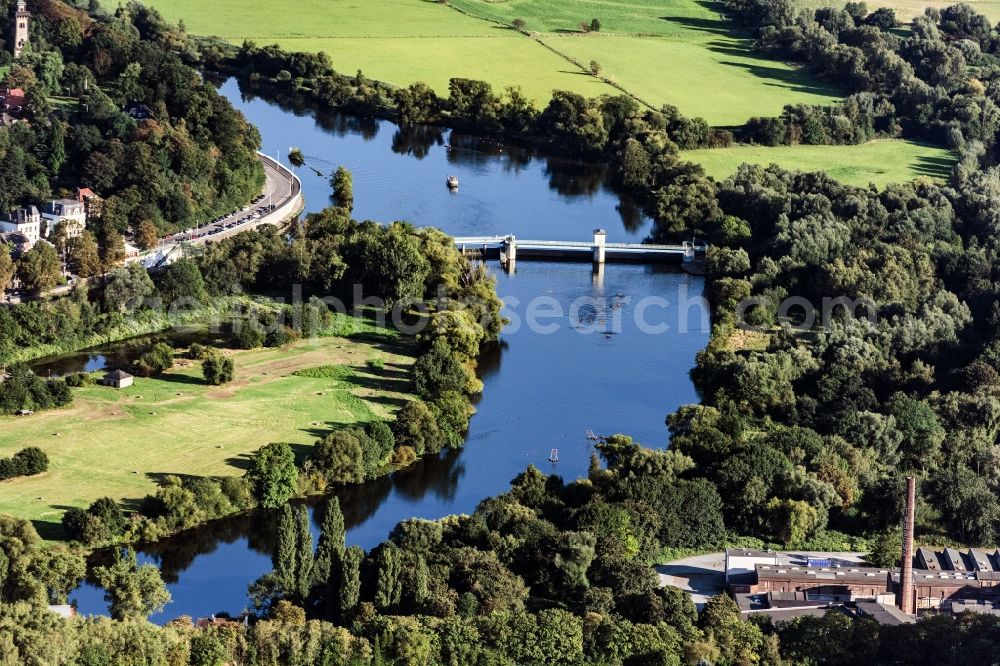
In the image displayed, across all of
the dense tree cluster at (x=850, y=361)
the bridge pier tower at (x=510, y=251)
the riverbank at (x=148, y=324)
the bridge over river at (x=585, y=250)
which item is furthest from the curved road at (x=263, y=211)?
the dense tree cluster at (x=850, y=361)

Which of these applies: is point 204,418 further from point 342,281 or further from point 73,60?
point 73,60

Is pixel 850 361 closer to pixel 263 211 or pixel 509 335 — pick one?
pixel 509 335

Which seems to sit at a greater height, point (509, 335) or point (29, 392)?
point (29, 392)

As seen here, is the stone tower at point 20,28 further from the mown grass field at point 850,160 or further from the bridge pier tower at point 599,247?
the mown grass field at point 850,160

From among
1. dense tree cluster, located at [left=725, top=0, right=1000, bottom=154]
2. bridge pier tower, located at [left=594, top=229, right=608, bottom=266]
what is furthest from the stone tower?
dense tree cluster, located at [left=725, top=0, right=1000, bottom=154]

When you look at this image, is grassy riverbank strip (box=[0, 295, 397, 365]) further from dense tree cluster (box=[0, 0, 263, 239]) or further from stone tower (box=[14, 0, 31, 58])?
stone tower (box=[14, 0, 31, 58])

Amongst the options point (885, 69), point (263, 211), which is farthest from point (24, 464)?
point (885, 69)

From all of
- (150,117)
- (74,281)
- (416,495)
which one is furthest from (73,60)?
(416,495)
